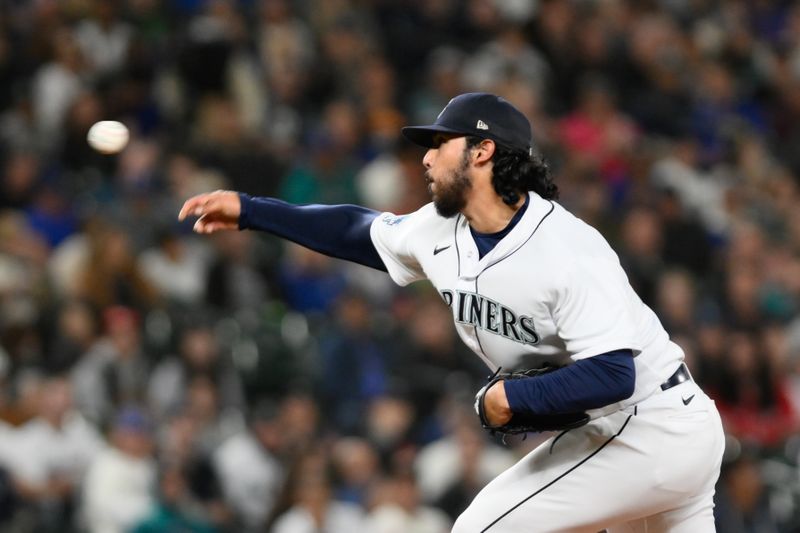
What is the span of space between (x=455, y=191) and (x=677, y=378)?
0.99 metres

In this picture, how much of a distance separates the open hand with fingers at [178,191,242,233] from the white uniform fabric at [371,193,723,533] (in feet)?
2.50

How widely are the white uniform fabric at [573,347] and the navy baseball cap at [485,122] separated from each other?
230mm

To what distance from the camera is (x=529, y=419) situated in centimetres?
415

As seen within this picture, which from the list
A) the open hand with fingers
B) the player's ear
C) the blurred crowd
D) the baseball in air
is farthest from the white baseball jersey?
the blurred crowd

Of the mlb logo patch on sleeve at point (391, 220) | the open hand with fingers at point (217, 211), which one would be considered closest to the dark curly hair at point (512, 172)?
the mlb logo patch on sleeve at point (391, 220)

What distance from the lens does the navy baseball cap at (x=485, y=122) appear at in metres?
4.30

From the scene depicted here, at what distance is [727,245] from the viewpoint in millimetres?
10984

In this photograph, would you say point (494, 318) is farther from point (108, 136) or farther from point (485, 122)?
point (108, 136)

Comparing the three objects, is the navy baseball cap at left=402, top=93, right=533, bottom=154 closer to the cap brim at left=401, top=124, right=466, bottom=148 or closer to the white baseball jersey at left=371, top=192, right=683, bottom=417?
the cap brim at left=401, top=124, right=466, bottom=148

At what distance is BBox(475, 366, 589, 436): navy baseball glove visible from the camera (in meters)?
4.14

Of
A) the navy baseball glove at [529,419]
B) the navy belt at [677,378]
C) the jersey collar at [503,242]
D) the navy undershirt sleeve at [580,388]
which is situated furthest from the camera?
the navy belt at [677,378]

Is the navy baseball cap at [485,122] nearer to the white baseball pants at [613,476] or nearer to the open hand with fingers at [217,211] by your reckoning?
the open hand with fingers at [217,211]

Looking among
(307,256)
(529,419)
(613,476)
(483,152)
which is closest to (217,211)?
(483,152)

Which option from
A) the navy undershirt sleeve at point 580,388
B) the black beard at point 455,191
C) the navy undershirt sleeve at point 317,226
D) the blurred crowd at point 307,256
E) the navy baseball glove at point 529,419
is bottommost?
the blurred crowd at point 307,256
